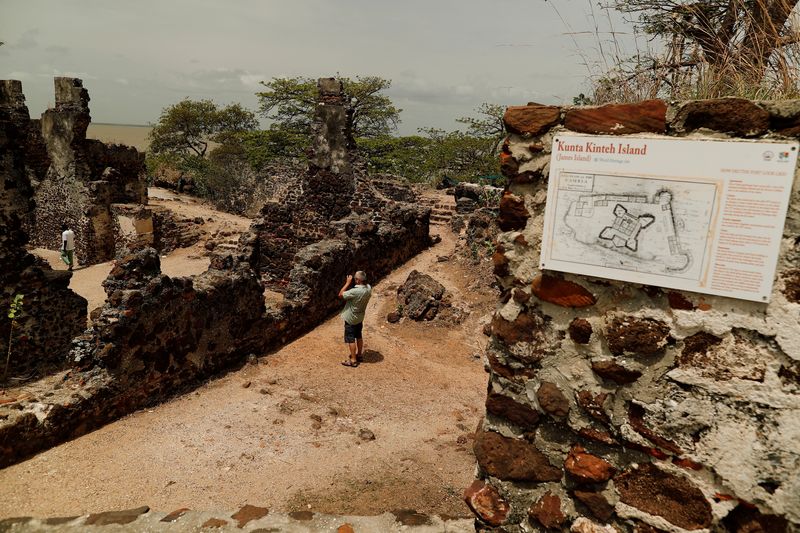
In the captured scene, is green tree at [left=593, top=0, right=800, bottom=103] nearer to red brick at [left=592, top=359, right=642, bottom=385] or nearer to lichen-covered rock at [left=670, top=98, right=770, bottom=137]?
lichen-covered rock at [left=670, top=98, right=770, bottom=137]

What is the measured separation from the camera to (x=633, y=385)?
209cm

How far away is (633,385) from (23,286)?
25.0 feet

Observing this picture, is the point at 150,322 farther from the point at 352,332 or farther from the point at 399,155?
the point at 399,155

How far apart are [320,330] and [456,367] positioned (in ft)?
8.30

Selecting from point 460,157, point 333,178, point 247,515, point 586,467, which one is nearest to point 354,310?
point 247,515

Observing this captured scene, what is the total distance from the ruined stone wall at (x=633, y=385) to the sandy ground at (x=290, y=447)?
1.74 m

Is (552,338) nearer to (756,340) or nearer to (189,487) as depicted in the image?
(756,340)

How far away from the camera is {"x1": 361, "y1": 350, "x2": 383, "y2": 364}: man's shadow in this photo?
755 centimetres

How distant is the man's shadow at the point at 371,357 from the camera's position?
297 inches

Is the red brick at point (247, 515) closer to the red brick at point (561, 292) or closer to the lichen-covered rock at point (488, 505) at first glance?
the lichen-covered rock at point (488, 505)

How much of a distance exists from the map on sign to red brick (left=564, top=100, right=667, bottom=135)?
0.19 meters

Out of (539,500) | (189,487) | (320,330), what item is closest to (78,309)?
(320,330)

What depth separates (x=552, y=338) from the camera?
2275 mm

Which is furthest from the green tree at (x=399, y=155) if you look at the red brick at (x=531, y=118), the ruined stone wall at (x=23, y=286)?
the red brick at (x=531, y=118)
